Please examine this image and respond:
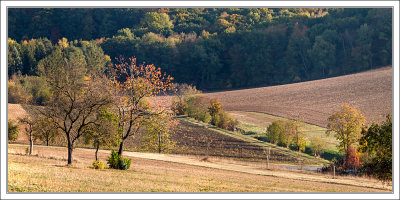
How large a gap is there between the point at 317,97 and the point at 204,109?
76.2ft

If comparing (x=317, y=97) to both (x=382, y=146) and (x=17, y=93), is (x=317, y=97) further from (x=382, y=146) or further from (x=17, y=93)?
(x=382, y=146)

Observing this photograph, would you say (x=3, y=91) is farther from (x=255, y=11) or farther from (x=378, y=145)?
(x=255, y=11)

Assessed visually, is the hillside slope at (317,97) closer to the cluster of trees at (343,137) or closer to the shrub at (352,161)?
the cluster of trees at (343,137)

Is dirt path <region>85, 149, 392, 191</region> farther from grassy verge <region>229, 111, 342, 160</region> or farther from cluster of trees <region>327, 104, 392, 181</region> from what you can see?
grassy verge <region>229, 111, 342, 160</region>

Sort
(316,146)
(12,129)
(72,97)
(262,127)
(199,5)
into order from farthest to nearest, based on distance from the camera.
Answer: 1. (262,127)
2. (316,146)
3. (12,129)
4. (72,97)
5. (199,5)

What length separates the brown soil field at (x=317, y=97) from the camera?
6931 cm

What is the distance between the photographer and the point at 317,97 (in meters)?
77.2

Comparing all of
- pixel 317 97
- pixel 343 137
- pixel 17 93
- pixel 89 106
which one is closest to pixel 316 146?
pixel 343 137

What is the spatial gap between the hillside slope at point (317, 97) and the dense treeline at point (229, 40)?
19.9ft

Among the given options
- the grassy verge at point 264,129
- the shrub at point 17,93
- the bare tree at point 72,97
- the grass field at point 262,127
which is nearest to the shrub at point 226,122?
the grassy verge at point 264,129

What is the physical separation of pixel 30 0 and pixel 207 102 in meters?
48.8

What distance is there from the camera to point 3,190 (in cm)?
1770

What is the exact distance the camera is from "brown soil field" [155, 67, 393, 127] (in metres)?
69.3

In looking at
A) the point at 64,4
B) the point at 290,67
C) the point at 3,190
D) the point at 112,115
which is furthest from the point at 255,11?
the point at 3,190
